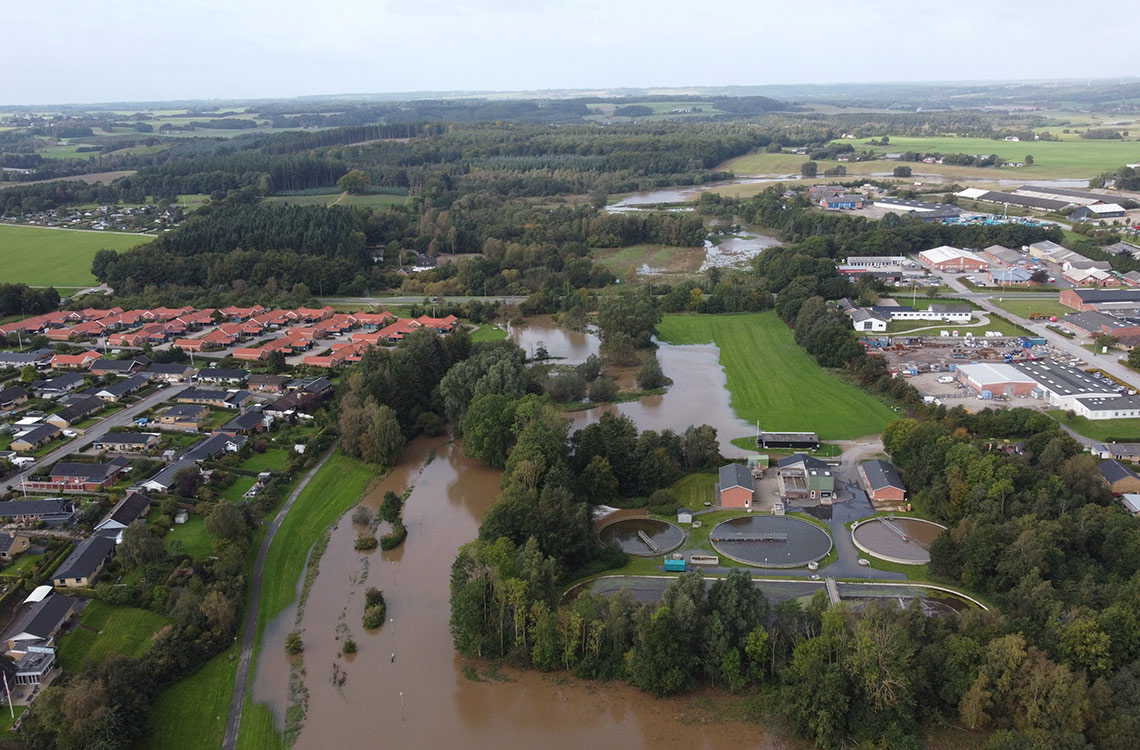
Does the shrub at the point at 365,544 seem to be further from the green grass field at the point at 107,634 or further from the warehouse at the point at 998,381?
the warehouse at the point at 998,381

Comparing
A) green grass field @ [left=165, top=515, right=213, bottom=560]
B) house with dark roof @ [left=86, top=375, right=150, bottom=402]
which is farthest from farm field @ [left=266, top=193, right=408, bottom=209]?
green grass field @ [left=165, top=515, right=213, bottom=560]

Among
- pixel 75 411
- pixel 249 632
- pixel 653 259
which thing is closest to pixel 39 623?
pixel 249 632

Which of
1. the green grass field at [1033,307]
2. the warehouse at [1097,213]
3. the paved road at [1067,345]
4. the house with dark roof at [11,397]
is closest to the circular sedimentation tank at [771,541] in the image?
the paved road at [1067,345]

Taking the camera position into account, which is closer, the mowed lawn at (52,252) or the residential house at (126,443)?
the residential house at (126,443)

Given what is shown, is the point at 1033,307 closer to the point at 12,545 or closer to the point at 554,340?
the point at 554,340

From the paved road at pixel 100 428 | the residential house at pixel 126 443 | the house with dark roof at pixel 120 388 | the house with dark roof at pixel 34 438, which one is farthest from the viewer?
the house with dark roof at pixel 120 388

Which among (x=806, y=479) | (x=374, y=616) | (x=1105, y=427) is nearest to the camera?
(x=374, y=616)

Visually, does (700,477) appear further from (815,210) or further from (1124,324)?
(815,210)
